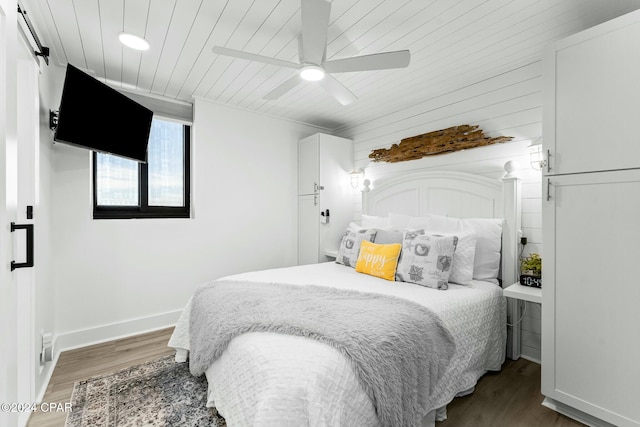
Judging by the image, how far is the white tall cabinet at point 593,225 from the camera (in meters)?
1.52

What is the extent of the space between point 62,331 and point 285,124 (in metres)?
3.15

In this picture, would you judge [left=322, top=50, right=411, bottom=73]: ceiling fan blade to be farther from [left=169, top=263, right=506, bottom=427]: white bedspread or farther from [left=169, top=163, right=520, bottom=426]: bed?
[left=169, top=263, right=506, bottom=427]: white bedspread

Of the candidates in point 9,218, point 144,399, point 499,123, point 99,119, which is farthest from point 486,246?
point 99,119

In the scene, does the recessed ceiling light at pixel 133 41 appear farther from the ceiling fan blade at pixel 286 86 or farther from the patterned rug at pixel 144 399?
the patterned rug at pixel 144 399

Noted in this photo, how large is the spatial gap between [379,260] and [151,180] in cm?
249

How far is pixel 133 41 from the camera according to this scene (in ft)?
6.98

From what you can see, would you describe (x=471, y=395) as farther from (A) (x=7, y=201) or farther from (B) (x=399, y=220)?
(A) (x=7, y=201)

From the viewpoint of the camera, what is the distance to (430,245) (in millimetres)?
2350

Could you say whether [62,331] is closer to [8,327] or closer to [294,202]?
[8,327]

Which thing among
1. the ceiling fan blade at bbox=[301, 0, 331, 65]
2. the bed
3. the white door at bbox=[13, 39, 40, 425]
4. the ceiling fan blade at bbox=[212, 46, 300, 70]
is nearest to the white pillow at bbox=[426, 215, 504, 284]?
the bed

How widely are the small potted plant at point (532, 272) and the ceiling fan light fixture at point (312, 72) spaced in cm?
206

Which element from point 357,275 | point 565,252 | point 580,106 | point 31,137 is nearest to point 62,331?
point 31,137

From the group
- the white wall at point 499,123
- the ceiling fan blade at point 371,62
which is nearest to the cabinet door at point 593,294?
the white wall at point 499,123

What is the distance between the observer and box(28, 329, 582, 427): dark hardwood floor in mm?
1730
